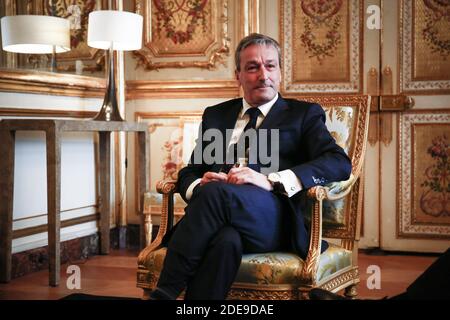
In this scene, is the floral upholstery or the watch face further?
the floral upholstery

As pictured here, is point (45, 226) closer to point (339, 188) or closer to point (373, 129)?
point (339, 188)

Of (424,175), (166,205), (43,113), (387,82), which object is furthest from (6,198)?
(424,175)

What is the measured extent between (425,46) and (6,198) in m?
2.66

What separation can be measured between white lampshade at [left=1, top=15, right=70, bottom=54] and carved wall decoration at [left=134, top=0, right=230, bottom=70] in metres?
0.76

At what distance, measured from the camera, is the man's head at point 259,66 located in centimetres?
235

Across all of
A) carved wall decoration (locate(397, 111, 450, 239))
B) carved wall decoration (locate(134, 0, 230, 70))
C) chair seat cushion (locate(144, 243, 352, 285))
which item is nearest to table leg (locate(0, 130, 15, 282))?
carved wall decoration (locate(134, 0, 230, 70))

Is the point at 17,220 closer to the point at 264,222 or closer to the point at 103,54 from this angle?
the point at 103,54

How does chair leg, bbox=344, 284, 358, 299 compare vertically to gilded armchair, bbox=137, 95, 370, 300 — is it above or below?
below

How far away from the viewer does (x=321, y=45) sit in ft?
13.5

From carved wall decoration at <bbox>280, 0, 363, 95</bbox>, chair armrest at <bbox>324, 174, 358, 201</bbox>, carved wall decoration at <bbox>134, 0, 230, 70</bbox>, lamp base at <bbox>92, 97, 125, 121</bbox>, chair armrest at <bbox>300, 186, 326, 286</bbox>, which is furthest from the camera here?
carved wall decoration at <bbox>134, 0, 230, 70</bbox>

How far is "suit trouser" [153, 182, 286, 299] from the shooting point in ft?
6.25

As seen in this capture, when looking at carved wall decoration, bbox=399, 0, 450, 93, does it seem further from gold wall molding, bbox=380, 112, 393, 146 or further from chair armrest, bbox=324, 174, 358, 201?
chair armrest, bbox=324, 174, 358, 201

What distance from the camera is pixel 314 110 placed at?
2373 millimetres

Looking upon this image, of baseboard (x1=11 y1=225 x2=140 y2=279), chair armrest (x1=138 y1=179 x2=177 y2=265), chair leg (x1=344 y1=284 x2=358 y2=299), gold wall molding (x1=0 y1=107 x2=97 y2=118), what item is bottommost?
baseboard (x1=11 y1=225 x2=140 y2=279)
